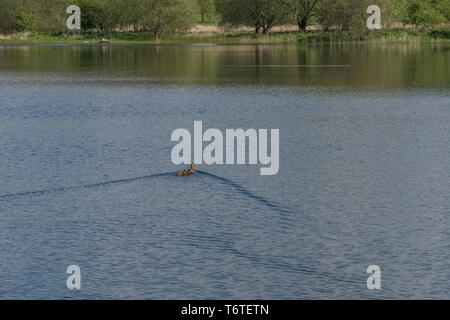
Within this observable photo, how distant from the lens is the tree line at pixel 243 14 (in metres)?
158

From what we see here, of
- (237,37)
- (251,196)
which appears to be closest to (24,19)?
(237,37)

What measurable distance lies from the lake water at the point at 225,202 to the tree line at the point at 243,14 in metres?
99.1

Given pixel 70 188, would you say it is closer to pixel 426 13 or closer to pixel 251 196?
pixel 251 196

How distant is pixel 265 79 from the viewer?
79.2 metres

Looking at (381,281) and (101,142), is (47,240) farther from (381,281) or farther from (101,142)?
(101,142)

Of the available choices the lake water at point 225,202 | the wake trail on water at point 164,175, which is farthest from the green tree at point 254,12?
the wake trail on water at point 164,175

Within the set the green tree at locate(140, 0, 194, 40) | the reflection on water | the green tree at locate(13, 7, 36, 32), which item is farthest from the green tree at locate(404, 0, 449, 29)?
the green tree at locate(13, 7, 36, 32)

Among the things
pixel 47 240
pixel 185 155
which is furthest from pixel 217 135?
pixel 47 240

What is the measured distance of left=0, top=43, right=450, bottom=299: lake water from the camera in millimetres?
21438

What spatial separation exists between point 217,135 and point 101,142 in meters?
6.05

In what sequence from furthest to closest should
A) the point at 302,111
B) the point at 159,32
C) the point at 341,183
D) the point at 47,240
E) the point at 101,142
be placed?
the point at 159,32
the point at 302,111
the point at 101,142
the point at 341,183
the point at 47,240

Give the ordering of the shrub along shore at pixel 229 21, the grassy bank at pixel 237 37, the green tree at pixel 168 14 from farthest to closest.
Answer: the green tree at pixel 168 14, the grassy bank at pixel 237 37, the shrub along shore at pixel 229 21

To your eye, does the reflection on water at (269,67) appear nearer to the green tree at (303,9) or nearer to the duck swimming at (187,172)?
the duck swimming at (187,172)
